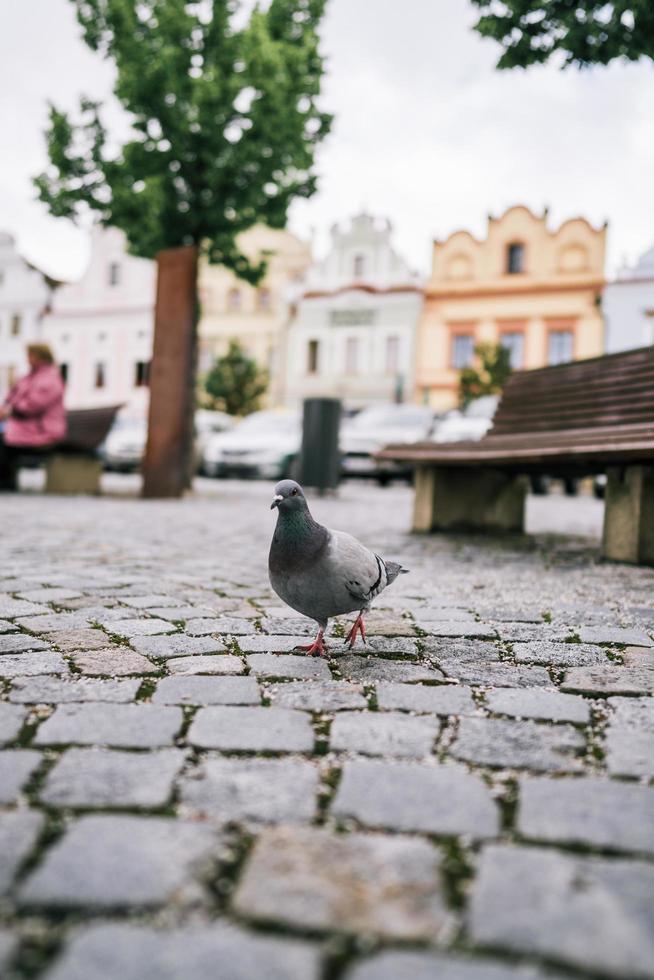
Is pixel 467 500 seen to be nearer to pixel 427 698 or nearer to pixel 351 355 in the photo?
pixel 427 698

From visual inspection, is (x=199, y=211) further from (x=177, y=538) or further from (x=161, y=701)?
(x=161, y=701)

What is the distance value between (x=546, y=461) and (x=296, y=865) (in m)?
4.34

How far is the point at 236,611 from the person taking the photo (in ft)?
11.8

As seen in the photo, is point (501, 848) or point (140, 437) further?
point (140, 437)

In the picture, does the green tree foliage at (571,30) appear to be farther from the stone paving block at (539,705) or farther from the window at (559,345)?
the window at (559,345)

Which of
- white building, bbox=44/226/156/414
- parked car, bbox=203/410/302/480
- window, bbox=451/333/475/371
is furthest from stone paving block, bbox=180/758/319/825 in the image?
white building, bbox=44/226/156/414

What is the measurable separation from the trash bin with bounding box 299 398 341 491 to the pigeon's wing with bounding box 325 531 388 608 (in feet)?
33.1

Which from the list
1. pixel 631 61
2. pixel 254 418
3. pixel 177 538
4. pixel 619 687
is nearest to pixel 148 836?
pixel 619 687

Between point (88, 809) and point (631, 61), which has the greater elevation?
point (631, 61)

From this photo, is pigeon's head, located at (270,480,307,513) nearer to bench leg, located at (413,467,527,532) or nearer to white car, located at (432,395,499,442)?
bench leg, located at (413,467,527,532)

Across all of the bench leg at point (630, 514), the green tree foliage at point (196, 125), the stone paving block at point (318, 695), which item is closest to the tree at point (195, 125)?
the green tree foliage at point (196, 125)

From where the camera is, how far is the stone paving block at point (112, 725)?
1.99m

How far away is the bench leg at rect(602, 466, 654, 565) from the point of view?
5.31 meters

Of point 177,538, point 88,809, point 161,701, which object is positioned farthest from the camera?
point 177,538
